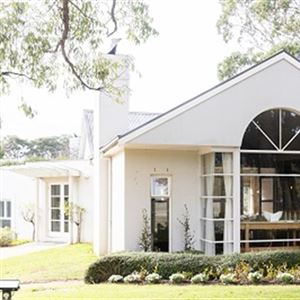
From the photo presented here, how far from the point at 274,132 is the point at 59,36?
8.70 meters

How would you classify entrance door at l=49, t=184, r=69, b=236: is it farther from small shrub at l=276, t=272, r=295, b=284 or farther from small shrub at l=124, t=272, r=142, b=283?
small shrub at l=276, t=272, r=295, b=284

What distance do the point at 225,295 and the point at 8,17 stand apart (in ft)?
23.1

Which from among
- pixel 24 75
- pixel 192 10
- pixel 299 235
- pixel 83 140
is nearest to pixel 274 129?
pixel 299 235

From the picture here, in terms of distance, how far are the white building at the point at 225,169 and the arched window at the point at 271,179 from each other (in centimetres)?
3

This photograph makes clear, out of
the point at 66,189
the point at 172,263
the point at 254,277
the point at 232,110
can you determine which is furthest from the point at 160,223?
the point at 66,189

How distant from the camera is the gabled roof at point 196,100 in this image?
53.3 feet

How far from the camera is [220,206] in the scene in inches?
680

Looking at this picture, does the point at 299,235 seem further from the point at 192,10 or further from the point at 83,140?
the point at 83,140

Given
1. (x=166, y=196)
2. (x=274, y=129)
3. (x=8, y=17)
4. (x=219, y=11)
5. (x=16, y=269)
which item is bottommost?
(x=16, y=269)

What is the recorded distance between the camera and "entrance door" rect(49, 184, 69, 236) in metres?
26.3

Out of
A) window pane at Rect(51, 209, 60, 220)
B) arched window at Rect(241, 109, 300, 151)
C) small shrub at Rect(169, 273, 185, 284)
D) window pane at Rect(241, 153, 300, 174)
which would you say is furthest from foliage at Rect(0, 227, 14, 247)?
small shrub at Rect(169, 273, 185, 284)

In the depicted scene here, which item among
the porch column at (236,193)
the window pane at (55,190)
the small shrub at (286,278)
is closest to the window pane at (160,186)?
the porch column at (236,193)

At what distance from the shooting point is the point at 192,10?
41.4 ft

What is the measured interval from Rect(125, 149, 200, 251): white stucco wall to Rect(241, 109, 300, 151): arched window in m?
1.98
